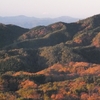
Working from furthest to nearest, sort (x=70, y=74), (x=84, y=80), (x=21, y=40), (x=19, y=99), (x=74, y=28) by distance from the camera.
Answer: (x=74, y=28) < (x=21, y=40) < (x=70, y=74) < (x=84, y=80) < (x=19, y=99)

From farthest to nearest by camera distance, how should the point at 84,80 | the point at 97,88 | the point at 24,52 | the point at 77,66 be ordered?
the point at 24,52, the point at 77,66, the point at 84,80, the point at 97,88

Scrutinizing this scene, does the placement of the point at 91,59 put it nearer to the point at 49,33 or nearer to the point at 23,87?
the point at 49,33

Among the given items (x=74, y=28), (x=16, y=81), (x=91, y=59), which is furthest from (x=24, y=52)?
(x=74, y=28)

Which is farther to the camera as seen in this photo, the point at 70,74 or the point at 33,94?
the point at 70,74

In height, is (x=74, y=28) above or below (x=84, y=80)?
above

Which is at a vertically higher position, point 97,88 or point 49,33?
point 49,33

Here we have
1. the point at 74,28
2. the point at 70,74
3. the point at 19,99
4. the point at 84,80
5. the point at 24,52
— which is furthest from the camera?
the point at 74,28

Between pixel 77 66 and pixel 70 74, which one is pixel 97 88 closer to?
pixel 70 74

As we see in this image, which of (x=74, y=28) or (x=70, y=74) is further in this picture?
(x=74, y=28)

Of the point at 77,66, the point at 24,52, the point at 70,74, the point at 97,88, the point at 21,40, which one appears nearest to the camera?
the point at 97,88
